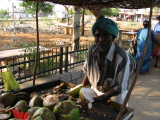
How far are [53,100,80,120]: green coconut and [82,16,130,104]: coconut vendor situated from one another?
0.42 meters

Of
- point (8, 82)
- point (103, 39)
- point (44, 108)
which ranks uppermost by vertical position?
point (103, 39)

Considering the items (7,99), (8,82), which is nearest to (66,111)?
(7,99)

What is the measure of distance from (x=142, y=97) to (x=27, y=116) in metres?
3.54

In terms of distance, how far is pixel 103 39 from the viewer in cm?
175

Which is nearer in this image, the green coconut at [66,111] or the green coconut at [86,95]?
→ the green coconut at [66,111]

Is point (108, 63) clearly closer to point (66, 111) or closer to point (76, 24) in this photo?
point (66, 111)

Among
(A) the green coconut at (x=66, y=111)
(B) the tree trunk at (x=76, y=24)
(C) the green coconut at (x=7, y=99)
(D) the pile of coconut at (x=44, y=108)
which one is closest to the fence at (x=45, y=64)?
(B) the tree trunk at (x=76, y=24)

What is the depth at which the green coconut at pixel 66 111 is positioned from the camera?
1.23 meters

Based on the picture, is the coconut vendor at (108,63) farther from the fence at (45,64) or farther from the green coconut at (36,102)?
the fence at (45,64)

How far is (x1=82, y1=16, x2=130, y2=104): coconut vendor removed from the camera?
1.73 m

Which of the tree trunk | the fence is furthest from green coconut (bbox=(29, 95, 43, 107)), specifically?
the tree trunk

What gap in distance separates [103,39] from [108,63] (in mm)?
271

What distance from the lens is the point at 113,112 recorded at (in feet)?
5.04

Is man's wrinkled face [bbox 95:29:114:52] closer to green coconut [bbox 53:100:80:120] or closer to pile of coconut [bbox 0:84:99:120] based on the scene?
pile of coconut [bbox 0:84:99:120]
